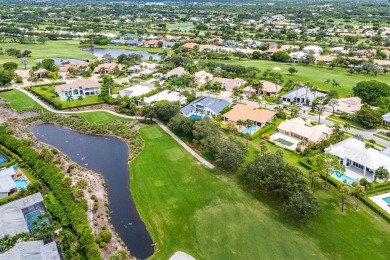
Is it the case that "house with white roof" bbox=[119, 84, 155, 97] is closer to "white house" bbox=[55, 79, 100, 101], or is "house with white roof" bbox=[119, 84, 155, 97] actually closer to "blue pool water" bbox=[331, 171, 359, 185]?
"white house" bbox=[55, 79, 100, 101]

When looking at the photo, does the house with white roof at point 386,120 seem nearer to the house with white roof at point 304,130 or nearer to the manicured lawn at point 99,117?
the house with white roof at point 304,130

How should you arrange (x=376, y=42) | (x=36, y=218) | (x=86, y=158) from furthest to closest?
(x=376, y=42), (x=86, y=158), (x=36, y=218)

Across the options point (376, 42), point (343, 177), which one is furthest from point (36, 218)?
point (376, 42)

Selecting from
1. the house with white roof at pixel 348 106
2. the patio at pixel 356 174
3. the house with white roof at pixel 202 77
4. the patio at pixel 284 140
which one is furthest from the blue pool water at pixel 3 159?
the house with white roof at pixel 348 106

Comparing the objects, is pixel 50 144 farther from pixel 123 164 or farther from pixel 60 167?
pixel 123 164

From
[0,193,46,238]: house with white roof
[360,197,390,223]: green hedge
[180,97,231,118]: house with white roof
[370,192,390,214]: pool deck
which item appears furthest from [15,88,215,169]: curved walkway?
[0,193,46,238]: house with white roof

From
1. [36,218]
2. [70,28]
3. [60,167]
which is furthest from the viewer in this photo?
[70,28]

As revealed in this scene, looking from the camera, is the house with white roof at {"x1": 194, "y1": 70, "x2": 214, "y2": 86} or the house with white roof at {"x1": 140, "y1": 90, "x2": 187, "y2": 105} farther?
the house with white roof at {"x1": 194, "y1": 70, "x2": 214, "y2": 86}
